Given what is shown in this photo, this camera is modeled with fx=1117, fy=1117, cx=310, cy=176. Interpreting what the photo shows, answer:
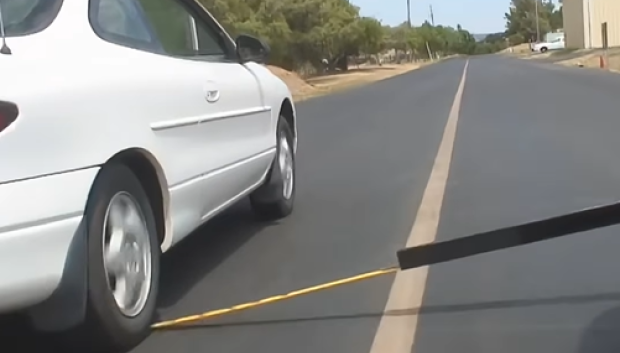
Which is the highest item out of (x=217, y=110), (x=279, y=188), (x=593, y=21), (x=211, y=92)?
(x=211, y=92)

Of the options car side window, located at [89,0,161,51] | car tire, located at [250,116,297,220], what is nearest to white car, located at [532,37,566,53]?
car tire, located at [250,116,297,220]

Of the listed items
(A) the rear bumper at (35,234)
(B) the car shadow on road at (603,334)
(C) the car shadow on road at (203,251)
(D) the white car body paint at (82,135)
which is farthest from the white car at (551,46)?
(A) the rear bumper at (35,234)

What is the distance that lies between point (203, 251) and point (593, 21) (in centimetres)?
10504

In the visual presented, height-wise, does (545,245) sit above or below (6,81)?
below

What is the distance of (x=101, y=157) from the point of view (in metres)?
4.93

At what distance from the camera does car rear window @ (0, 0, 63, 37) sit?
491cm

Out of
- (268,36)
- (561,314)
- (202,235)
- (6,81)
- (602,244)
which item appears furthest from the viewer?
(268,36)

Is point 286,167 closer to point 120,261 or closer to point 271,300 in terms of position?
point 271,300

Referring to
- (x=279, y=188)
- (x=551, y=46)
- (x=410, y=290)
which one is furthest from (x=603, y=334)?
(x=551, y=46)

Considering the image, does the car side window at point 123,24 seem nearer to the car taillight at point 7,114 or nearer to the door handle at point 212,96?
the door handle at point 212,96

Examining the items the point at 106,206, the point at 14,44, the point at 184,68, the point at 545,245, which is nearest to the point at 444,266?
the point at 545,245

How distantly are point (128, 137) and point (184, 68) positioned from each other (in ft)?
3.35

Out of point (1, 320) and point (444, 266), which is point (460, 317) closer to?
point (444, 266)

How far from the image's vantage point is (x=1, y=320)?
5684 millimetres
